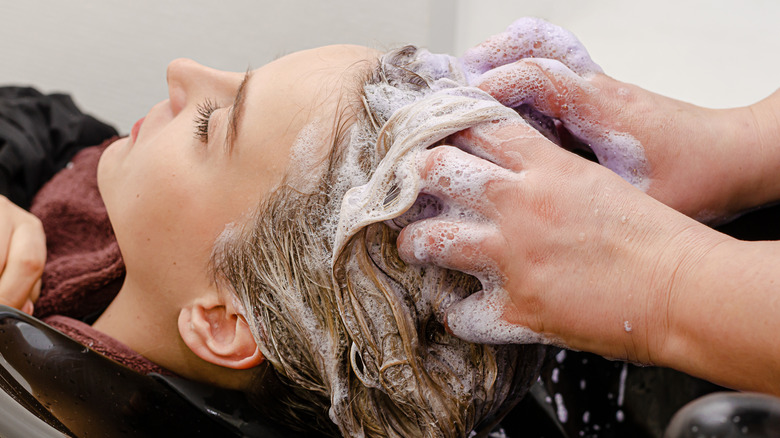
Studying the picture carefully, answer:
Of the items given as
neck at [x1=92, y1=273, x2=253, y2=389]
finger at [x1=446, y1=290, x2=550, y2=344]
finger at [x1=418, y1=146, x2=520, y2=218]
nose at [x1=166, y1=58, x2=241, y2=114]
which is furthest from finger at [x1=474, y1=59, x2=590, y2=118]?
neck at [x1=92, y1=273, x2=253, y2=389]

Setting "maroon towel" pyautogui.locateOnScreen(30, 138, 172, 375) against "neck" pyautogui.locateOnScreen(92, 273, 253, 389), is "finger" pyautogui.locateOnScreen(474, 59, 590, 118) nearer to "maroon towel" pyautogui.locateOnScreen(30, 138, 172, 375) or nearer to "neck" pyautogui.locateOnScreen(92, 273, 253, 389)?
"neck" pyautogui.locateOnScreen(92, 273, 253, 389)

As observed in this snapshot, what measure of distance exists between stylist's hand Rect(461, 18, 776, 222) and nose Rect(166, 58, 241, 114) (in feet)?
1.09

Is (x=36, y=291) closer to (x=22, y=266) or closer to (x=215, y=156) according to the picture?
(x=22, y=266)

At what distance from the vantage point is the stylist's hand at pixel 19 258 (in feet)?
2.96

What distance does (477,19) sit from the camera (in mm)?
1523

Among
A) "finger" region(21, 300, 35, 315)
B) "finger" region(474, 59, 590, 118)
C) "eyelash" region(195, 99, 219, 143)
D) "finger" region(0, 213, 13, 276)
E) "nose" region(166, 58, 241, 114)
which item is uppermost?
"finger" region(474, 59, 590, 118)

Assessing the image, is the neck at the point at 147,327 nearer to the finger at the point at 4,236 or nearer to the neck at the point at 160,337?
the neck at the point at 160,337

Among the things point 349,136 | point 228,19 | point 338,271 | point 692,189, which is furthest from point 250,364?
point 228,19

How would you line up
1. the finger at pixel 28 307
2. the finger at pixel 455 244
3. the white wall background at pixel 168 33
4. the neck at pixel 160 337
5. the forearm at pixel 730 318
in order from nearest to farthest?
the forearm at pixel 730 318, the finger at pixel 455 244, the neck at pixel 160 337, the finger at pixel 28 307, the white wall background at pixel 168 33

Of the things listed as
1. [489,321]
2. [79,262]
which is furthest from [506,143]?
[79,262]

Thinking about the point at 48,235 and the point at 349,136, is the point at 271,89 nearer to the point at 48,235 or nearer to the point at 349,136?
the point at 349,136

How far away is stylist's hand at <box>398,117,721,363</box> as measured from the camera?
561 millimetres

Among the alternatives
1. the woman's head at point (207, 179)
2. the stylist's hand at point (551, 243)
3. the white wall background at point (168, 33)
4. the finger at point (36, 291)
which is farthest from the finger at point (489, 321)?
the white wall background at point (168, 33)

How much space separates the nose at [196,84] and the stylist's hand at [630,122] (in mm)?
332
